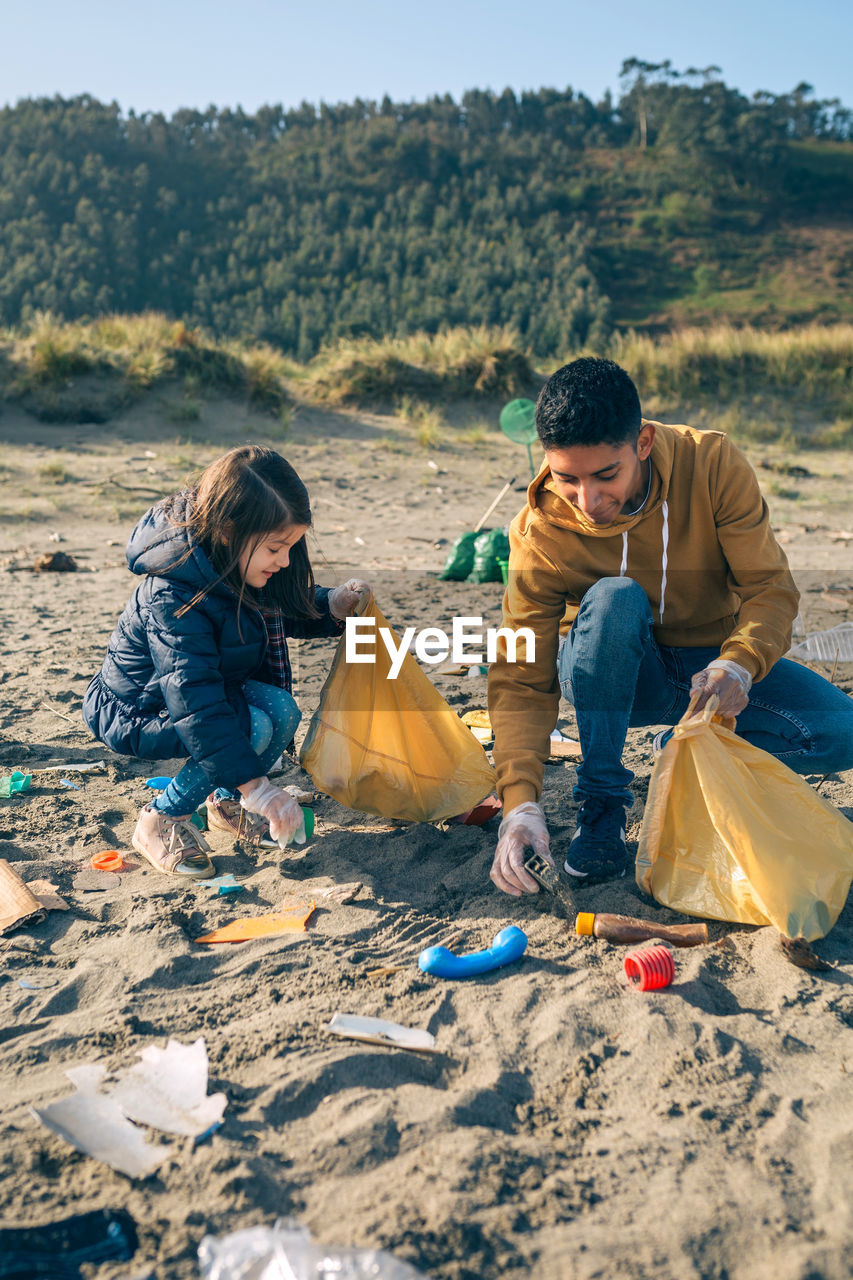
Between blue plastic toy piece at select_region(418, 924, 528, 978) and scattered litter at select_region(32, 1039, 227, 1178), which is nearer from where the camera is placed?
scattered litter at select_region(32, 1039, 227, 1178)

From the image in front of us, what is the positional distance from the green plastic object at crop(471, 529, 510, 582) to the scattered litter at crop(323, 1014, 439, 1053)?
3.97 meters

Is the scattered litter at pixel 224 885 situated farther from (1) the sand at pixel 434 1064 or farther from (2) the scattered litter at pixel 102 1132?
(2) the scattered litter at pixel 102 1132

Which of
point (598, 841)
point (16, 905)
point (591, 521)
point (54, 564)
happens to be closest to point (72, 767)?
point (16, 905)

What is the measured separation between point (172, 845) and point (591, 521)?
1.37 m

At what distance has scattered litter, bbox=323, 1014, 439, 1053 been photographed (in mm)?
1708

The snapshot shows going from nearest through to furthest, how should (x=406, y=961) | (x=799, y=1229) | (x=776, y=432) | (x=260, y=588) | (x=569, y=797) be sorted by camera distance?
1. (x=799, y=1229)
2. (x=406, y=961)
3. (x=260, y=588)
4. (x=569, y=797)
5. (x=776, y=432)

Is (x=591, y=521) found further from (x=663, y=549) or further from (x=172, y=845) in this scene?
(x=172, y=845)

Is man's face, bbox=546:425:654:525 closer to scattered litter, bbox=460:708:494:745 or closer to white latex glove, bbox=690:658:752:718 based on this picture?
white latex glove, bbox=690:658:752:718

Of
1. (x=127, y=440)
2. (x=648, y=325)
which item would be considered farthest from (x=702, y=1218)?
(x=648, y=325)

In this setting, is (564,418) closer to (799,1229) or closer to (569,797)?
(569,797)

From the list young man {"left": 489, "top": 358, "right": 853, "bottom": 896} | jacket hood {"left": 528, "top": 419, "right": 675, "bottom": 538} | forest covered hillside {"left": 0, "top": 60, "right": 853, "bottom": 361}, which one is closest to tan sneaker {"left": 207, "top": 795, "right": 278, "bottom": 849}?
young man {"left": 489, "top": 358, "right": 853, "bottom": 896}

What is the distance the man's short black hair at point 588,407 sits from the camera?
2051mm

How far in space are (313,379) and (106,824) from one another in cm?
862

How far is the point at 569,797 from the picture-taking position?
9.37 feet
